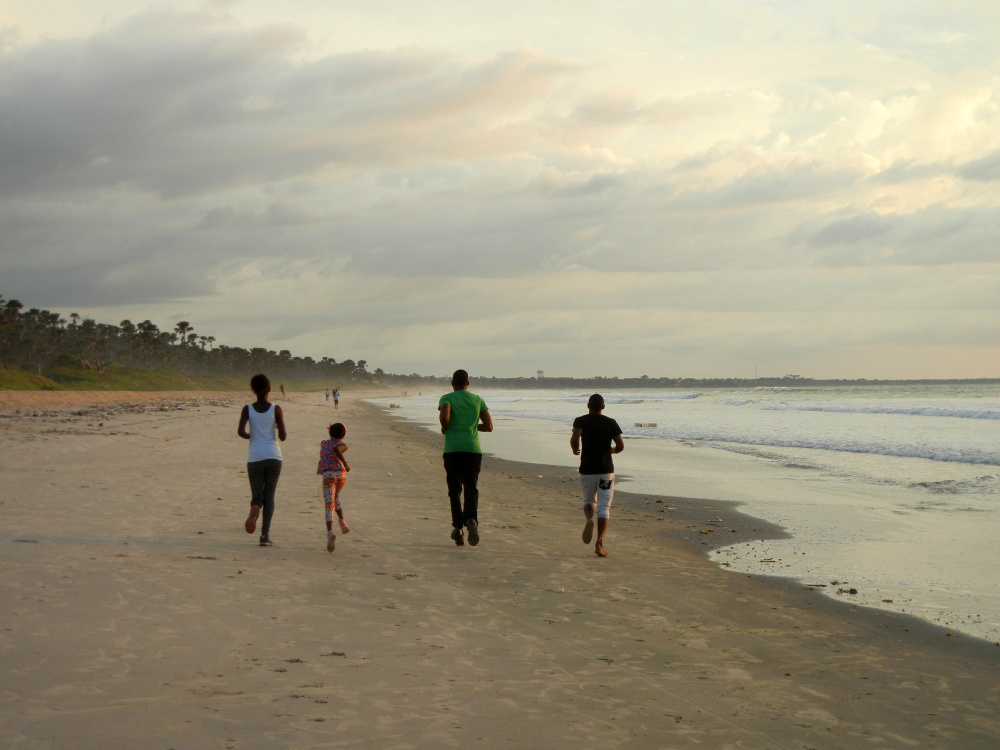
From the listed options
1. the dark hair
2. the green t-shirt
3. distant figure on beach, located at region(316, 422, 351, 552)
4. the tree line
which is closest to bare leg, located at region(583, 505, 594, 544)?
the green t-shirt

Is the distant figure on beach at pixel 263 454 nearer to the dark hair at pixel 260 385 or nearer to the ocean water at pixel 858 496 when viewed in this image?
the dark hair at pixel 260 385

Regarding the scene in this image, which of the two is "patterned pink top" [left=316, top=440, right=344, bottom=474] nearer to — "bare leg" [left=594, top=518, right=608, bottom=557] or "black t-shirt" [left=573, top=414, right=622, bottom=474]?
"black t-shirt" [left=573, top=414, right=622, bottom=474]

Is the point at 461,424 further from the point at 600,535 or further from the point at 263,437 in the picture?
the point at 263,437

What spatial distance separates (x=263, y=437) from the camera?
10.1m

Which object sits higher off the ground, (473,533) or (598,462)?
(598,462)

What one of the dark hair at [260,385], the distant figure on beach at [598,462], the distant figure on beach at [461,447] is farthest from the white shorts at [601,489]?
the dark hair at [260,385]

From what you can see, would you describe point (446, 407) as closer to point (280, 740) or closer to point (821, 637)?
point (821, 637)

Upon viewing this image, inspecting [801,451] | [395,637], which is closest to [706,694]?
[395,637]

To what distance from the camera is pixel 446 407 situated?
10.6 metres

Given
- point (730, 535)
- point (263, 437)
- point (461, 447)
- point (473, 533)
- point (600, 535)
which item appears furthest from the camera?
point (730, 535)

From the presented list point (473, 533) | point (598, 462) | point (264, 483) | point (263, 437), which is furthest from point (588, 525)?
point (263, 437)

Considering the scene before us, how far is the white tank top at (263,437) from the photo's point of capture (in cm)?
1004

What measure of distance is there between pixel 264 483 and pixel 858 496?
37.9 feet

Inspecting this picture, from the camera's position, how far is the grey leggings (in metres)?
9.98
